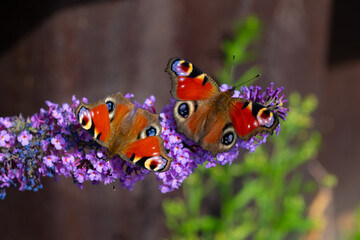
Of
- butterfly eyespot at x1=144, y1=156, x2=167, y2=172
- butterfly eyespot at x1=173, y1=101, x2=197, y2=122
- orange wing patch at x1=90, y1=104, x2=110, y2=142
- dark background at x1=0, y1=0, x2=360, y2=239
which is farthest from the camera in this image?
dark background at x1=0, y1=0, x2=360, y2=239

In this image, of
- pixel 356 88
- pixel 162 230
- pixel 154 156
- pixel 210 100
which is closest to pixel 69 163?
pixel 154 156

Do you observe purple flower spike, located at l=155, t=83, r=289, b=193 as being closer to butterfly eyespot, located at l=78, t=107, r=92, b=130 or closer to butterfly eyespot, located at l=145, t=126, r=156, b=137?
butterfly eyespot, located at l=145, t=126, r=156, b=137

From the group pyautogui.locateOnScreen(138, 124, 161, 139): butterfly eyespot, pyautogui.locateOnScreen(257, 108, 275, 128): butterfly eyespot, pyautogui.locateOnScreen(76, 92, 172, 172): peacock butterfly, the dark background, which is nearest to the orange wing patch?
pyautogui.locateOnScreen(76, 92, 172, 172): peacock butterfly

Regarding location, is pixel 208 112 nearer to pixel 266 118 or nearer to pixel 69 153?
pixel 266 118

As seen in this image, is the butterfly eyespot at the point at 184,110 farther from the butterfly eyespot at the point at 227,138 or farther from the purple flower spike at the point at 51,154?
the purple flower spike at the point at 51,154

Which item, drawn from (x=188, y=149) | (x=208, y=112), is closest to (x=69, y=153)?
(x=188, y=149)
